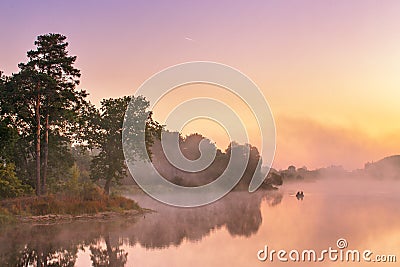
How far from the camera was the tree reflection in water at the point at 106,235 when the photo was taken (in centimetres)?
1730

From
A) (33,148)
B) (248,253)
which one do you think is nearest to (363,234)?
(248,253)

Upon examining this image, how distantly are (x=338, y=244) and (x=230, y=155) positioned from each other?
5833 centimetres

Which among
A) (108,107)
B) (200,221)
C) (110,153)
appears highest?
(108,107)

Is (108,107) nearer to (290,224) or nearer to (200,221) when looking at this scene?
(200,221)

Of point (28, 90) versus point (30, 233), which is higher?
point (28, 90)

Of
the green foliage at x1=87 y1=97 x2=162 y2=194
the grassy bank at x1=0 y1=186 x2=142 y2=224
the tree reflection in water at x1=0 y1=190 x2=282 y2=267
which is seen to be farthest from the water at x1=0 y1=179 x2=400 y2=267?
the green foliage at x1=87 y1=97 x2=162 y2=194

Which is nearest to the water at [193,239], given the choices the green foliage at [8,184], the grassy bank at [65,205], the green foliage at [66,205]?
the grassy bank at [65,205]

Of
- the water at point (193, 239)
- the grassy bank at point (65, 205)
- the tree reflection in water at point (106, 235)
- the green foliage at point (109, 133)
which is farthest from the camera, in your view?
the green foliage at point (109, 133)

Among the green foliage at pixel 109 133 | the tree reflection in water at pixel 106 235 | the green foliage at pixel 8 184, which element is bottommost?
the tree reflection in water at pixel 106 235

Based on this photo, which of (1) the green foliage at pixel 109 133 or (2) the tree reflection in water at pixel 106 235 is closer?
(2) the tree reflection in water at pixel 106 235

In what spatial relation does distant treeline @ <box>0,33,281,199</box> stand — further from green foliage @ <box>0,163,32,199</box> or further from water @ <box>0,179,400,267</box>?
water @ <box>0,179,400,267</box>

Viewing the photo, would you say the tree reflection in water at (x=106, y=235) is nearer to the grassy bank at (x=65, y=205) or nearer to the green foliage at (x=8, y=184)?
the grassy bank at (x=65, y=205)

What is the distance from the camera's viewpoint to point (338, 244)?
64.8 ft

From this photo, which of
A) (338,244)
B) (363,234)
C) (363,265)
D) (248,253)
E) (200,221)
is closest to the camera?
(363,265)
